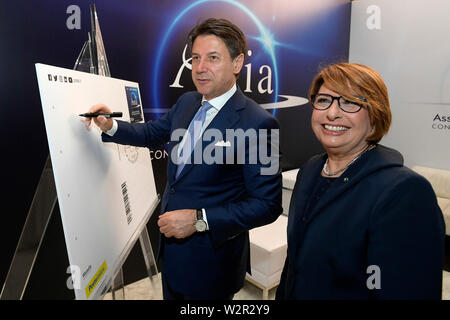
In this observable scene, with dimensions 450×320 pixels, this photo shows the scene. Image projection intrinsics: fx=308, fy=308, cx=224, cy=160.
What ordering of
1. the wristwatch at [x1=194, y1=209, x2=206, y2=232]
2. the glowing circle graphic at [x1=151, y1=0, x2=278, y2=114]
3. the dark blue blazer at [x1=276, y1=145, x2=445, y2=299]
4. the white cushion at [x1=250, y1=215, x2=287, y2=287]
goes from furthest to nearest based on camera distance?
the glowing circle graphic at [x1=151, y1=0, x2=278, y2=114]
the white cushion at [x1=250, y1=215, x2=287, y2=287]
the wristwatch at [x1=194, y1=209, x2=206, y2=232]
the dark blue blazer at [x1=276, y1=145, x2=445, y2=299]

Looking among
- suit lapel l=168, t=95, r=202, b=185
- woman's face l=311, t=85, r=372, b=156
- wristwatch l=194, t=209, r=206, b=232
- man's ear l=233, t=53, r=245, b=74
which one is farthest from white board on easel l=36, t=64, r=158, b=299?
woman's face l=311, t=85, r=372, b=156

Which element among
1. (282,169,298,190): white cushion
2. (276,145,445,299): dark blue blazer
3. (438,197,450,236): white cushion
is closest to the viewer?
(276,145,445,299): dark blue blazer

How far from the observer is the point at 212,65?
145 centimetres

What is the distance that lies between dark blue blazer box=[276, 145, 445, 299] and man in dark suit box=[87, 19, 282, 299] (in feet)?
0.99

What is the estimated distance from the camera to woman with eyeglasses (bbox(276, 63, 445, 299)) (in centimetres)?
87

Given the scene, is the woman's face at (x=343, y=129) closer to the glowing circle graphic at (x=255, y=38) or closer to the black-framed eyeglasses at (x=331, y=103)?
the black-framed eyeglasses at (x=331, y=103)

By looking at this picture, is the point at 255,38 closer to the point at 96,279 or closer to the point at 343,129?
the point at 343,129

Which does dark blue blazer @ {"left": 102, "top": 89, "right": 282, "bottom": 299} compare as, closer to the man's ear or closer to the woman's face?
the man's ear

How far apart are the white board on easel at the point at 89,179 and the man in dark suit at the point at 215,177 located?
0.14 m

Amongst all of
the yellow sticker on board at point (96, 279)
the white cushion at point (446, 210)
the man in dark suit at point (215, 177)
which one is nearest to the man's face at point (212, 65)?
the man in dark suit at point (215, 177)

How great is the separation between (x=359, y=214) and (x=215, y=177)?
657 mm

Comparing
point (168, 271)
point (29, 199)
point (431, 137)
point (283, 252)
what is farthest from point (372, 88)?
point (431, 137)
